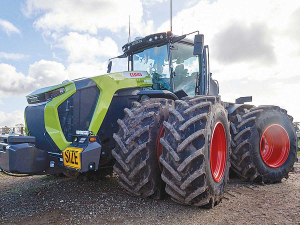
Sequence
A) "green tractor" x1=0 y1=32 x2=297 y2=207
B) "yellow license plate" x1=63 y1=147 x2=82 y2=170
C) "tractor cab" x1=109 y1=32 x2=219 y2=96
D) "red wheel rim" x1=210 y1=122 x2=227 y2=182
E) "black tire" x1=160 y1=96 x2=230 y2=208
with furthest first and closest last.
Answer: "tractor cab" x1=109 y1=32 x2=219 y2=96 → "red wheel rim" x1=210 y1=122 x2=227 y2=182 → "yellow license plate" x1=63 y1=147 x2=82 y2=170 → "green tractor" x1=0 y1=32 x2=297 y2=207 → "black tire" x1=160 y1=96 x2=230 y2=208

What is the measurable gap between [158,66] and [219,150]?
203cm

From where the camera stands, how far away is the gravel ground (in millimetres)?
3109

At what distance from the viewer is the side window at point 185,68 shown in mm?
4977

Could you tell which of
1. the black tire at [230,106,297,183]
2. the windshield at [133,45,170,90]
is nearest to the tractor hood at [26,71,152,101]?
the windshield at [133,45,170,90]

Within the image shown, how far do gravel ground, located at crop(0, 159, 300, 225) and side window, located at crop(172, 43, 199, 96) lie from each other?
212 centimetres

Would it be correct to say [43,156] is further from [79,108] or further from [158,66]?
[158,66]

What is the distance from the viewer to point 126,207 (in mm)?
3445

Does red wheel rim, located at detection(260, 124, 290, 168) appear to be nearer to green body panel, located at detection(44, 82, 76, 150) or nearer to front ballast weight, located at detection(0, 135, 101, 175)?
front ballast weight, located at detection(0, 135, 101, 175)

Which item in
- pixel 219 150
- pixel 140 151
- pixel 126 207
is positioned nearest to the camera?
pixel 140 151

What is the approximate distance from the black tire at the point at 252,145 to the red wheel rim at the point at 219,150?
88cm

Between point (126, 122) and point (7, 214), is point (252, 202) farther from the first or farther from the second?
point (7, 214)

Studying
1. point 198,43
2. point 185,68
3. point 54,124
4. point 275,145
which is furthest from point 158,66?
point 275,145

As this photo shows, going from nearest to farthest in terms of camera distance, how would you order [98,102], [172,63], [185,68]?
1. [98,102]
2. [172,63]
3. [185,68]

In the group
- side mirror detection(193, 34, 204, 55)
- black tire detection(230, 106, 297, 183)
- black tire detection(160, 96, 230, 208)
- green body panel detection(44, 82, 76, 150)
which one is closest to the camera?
black tire detection(160, 96, 230, 208)
